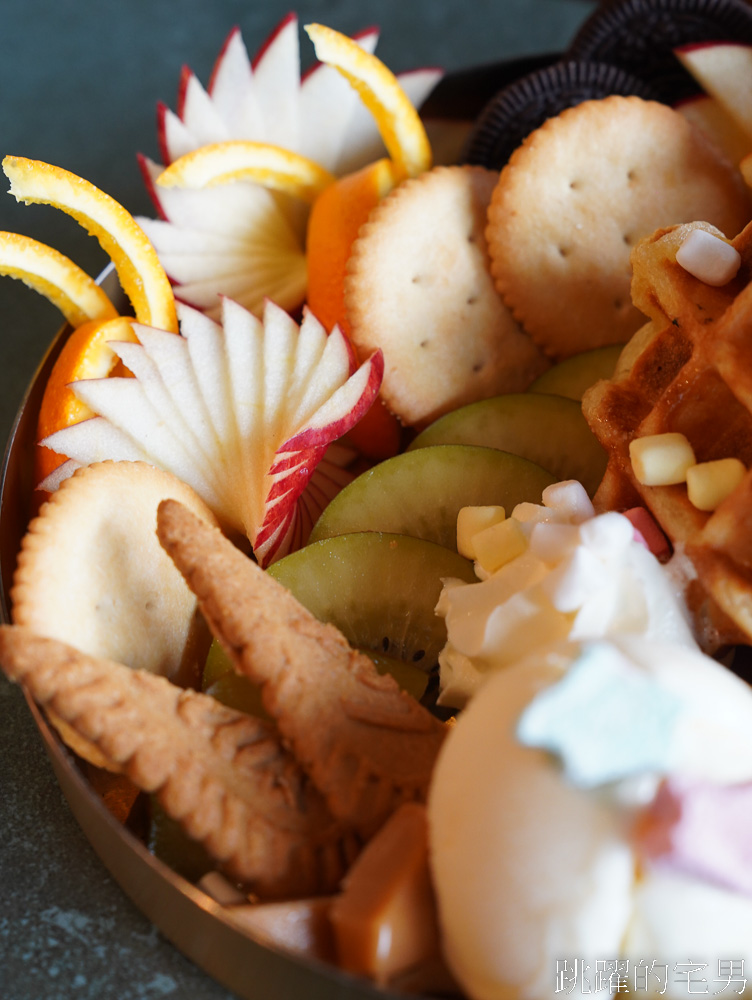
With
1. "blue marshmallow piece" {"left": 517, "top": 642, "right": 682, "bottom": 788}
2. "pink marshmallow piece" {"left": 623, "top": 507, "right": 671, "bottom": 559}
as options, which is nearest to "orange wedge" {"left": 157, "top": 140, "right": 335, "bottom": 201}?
"pink marshmallow piece" {"left": 623, "top": 507, "right": 671, "bottom": 559}

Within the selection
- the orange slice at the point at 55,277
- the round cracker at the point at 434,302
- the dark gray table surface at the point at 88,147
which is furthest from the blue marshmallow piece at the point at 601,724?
the orange slice at the point at 55,277

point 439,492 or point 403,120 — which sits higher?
point 403,120

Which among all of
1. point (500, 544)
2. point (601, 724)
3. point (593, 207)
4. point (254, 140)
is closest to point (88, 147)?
point (254, 140)

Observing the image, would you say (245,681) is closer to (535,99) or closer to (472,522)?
(472,522)

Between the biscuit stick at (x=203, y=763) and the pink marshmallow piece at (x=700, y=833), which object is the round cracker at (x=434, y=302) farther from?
the pink marshmallow piece at (x=700, y=833)

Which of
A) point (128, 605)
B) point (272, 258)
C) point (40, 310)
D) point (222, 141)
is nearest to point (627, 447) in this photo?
point (128, 605)

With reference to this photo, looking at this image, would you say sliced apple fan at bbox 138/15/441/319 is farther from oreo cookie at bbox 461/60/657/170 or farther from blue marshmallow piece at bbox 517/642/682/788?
blue marshmallow piece at bbox 517/642/682/788

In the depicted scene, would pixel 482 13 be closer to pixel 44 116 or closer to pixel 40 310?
pixel 44 116
